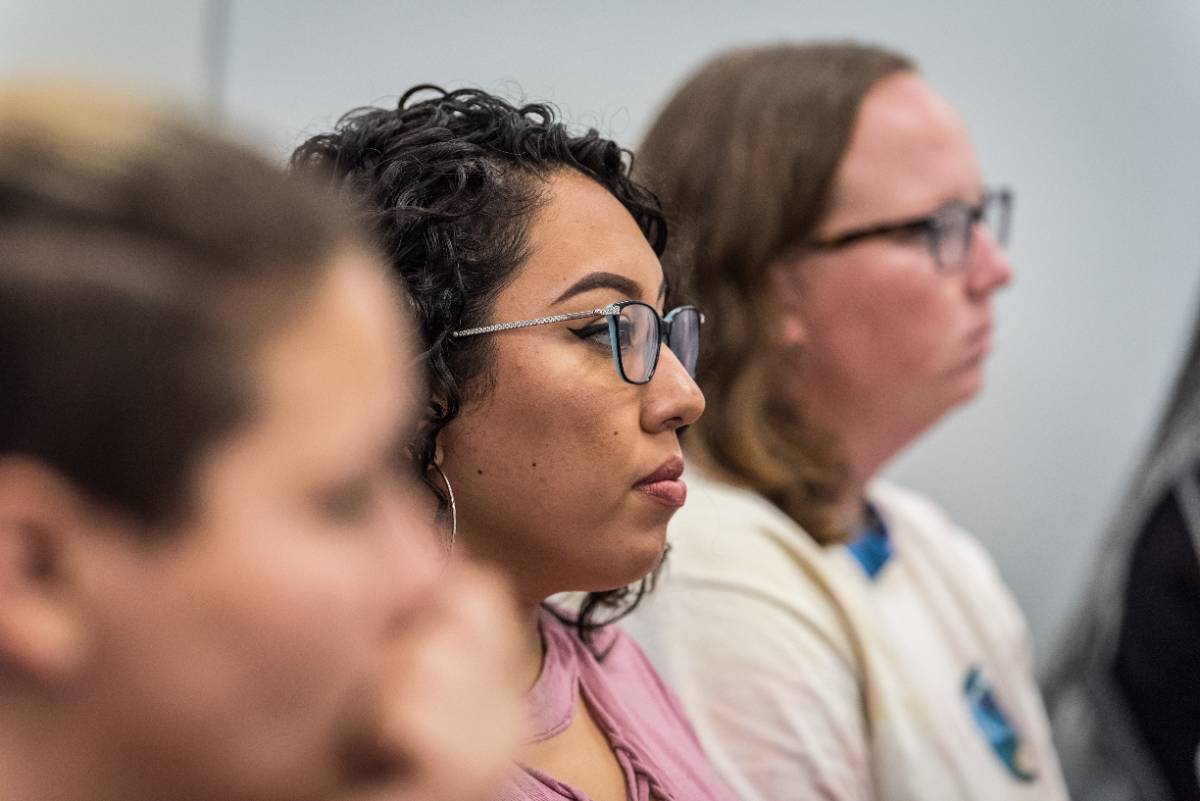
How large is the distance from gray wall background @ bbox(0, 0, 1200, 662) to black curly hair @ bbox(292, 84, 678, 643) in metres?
1.11

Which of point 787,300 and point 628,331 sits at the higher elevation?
point 628,331

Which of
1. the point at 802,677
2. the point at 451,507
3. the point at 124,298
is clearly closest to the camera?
the point at 124,298

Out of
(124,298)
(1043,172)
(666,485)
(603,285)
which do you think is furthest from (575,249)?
(1043,172)

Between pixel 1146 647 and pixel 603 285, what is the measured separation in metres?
1.00

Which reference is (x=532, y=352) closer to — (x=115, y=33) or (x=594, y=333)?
(x=594, y=333)

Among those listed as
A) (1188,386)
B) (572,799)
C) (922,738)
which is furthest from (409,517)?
(1188,386)

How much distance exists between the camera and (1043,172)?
83.3 inches

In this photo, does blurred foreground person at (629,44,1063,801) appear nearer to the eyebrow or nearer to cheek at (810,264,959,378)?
cheek at (810,264,959,378)

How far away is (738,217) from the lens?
4.56ft

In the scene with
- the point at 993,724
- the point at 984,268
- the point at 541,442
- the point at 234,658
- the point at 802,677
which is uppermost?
the point at 234,658

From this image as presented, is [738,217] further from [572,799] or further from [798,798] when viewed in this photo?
[572,799]

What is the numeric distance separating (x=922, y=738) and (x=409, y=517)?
0.90 meters

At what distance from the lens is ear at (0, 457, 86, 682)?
1.19ft

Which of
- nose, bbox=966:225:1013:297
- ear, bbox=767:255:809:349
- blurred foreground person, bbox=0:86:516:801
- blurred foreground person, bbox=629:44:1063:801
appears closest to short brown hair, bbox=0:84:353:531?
blurred foreground person, bbox=0:86:516:801
